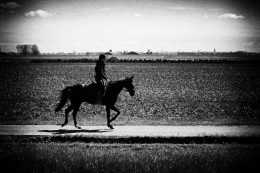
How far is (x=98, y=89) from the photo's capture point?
35.8 feet

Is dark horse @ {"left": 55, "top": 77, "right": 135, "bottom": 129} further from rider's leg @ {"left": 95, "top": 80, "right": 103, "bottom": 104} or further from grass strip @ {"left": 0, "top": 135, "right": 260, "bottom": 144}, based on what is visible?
grass strip @ {"left": 0, "top": 135, "right": 260, "bottom": 144}

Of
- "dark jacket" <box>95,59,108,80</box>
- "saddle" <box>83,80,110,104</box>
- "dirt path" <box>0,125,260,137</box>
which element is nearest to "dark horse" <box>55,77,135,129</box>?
"saddle" <box>83,80,110,104</box>

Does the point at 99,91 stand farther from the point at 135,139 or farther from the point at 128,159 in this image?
the point at 128,159

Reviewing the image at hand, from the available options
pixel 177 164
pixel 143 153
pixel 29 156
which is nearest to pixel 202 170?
pixel 177 164

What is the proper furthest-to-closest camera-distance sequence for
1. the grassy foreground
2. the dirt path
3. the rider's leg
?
the rider's leg, the dirt path, the grassy foreground

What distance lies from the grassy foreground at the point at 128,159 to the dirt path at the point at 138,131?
1288mm

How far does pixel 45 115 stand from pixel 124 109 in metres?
5.01

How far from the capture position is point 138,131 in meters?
10.1

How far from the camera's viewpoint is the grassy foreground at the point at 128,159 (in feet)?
21.4

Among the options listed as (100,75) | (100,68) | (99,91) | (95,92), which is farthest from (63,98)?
(100,68)

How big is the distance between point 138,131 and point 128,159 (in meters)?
3.13

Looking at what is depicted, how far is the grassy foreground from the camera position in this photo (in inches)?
256

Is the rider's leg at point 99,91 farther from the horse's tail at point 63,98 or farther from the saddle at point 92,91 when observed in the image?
the horse's tail at point 63,98

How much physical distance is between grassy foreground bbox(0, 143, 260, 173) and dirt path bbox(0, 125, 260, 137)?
1288mm
